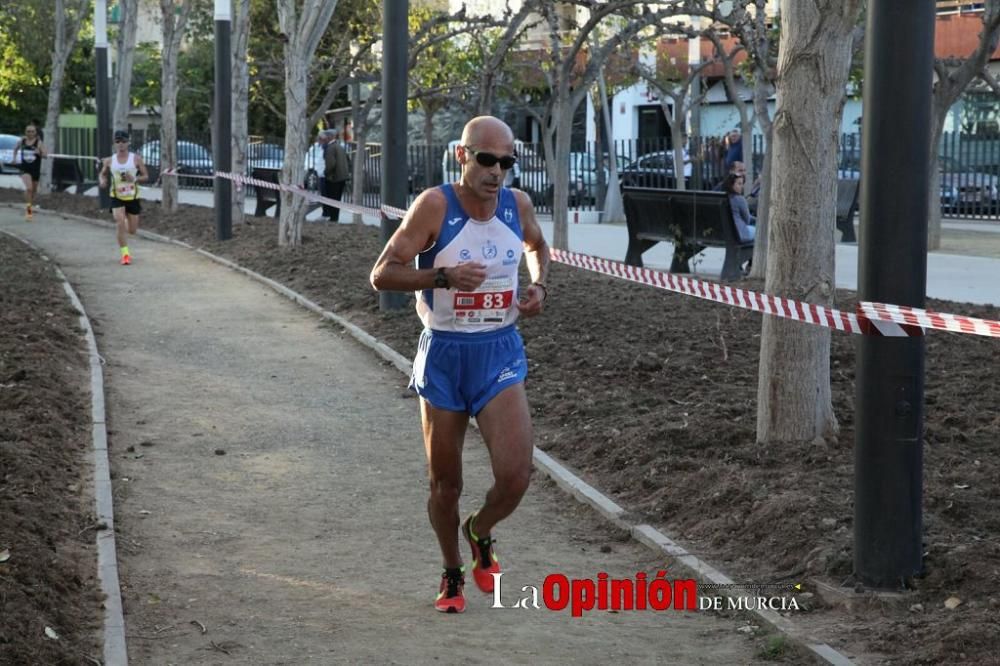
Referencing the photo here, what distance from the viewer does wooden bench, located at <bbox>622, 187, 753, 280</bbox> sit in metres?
16.2

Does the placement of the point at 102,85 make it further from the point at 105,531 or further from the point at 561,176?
the point at 105,531

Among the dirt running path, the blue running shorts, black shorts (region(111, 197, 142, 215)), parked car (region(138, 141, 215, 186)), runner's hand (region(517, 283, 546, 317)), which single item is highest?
parked car (region(138, 141, 215, 186))

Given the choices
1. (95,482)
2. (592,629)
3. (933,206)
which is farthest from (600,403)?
(933,206)

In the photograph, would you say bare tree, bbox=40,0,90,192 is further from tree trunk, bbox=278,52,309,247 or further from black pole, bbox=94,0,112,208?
tree trunk, bbox=278,52,309,247

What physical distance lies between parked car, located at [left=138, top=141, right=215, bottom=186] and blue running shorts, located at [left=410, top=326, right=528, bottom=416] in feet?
117

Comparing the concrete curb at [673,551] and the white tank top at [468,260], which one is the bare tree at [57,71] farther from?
the white tank top at [468,260]

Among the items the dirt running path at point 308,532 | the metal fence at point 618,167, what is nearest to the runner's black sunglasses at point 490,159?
the dirt running path at point 308,532

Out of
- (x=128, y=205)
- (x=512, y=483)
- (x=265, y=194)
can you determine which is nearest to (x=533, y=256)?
(x=512, y=483)

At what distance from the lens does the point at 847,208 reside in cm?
2317

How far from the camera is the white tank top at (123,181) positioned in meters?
20.0

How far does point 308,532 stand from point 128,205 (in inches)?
533

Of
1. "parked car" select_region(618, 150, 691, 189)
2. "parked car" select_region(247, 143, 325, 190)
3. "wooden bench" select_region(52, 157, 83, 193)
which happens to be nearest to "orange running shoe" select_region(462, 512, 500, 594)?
"parked car" select_region(618, 150, 691, 189)

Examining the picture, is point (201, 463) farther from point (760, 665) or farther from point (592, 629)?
point (760, 665)

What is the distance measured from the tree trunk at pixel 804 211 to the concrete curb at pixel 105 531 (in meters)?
3.43
